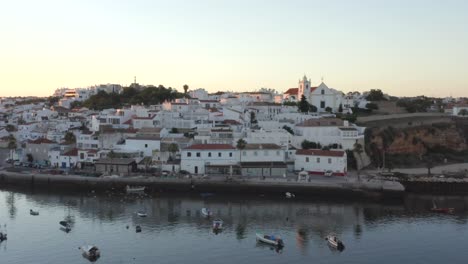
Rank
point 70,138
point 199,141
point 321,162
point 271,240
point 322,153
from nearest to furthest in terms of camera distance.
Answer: point 271,240
point 322,153
point 321,162
point 199,141
point 70,138

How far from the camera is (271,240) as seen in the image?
86.4 feet

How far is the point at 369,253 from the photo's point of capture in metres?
25.2

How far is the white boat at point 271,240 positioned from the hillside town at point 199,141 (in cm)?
1537

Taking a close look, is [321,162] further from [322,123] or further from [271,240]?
[271,240]

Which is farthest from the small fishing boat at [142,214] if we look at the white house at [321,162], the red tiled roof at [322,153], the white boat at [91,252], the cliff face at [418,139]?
the cliff face at [418,139]

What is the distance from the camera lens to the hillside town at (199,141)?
143 ft

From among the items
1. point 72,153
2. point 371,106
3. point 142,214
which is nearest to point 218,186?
point 142,214

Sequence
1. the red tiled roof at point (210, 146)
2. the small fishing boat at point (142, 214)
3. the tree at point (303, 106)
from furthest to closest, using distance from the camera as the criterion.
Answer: the tree at point (303, 106), the red tiled roof at point (210, 146), the small fishing boat at point (142, 214)

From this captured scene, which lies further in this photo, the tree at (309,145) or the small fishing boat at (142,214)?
the tree at (309,145)

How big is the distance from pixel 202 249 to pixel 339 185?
52.8ft

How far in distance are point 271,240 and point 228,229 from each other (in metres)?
3.65

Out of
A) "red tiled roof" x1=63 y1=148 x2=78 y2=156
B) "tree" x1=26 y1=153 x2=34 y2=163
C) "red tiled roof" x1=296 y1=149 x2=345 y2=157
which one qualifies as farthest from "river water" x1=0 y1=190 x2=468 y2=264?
"tree" x1=26 y1=153 x2=34 y2=163

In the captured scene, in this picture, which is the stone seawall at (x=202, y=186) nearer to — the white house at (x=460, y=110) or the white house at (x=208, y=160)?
the white house at (x=208, y=160)

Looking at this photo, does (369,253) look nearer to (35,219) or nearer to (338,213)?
(338,213)
